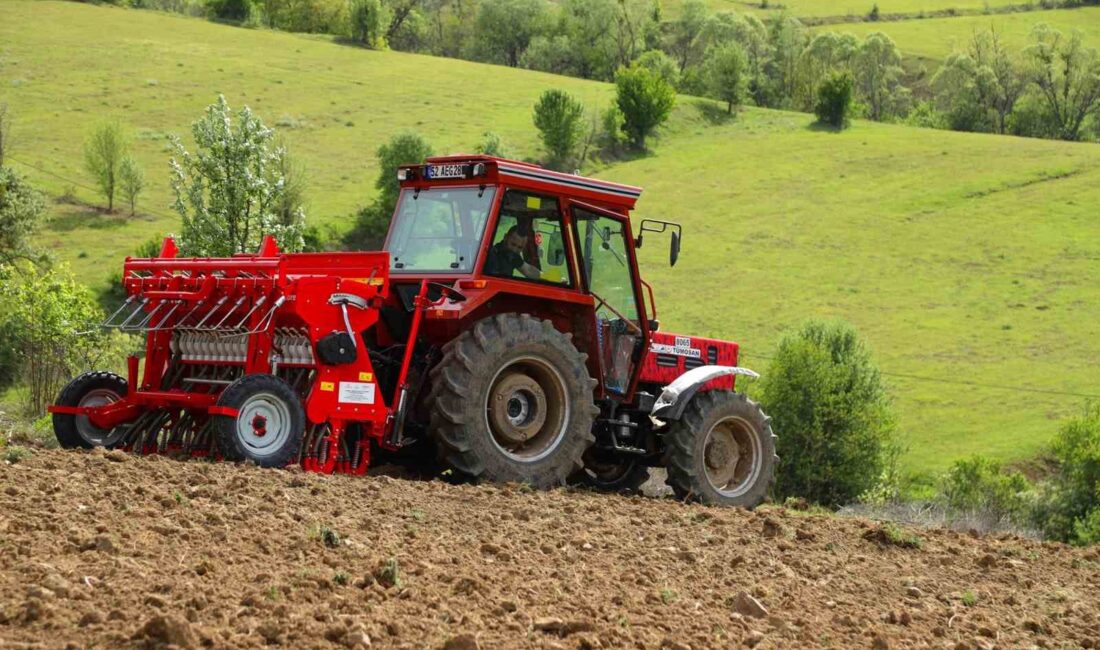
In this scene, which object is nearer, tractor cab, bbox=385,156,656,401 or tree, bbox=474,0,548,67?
tractor cab, bbox=385,156,656,401

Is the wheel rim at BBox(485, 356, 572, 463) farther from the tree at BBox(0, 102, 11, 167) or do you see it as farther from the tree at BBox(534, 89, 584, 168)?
the tree at BBox(534, 89, 584, 168)

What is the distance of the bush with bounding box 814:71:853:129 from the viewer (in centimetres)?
8594

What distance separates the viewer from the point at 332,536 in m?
7.00

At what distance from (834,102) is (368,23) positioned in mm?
38719

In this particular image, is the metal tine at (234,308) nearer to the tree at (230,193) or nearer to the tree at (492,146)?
the tree at (230,193)

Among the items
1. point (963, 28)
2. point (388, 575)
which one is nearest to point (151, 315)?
point (388, 575)

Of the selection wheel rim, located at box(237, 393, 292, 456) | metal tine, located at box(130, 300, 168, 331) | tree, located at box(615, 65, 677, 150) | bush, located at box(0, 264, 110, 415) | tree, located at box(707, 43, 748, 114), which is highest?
tree, located at box(707, 43, 748, 114)

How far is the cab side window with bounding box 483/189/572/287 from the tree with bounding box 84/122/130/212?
176 ft

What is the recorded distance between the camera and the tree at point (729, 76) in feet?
303

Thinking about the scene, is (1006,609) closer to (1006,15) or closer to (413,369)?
(413,369)

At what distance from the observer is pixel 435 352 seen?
10461 mm

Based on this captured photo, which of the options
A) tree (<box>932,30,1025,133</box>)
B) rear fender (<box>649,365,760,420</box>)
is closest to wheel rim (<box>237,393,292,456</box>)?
rear fender (<box>649,365,760,420</box>)

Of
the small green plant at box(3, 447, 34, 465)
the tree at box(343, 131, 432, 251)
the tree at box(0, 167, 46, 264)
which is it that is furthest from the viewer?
the tree at box(343, 131, 432, 251)

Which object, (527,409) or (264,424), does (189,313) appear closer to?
(264,424)
